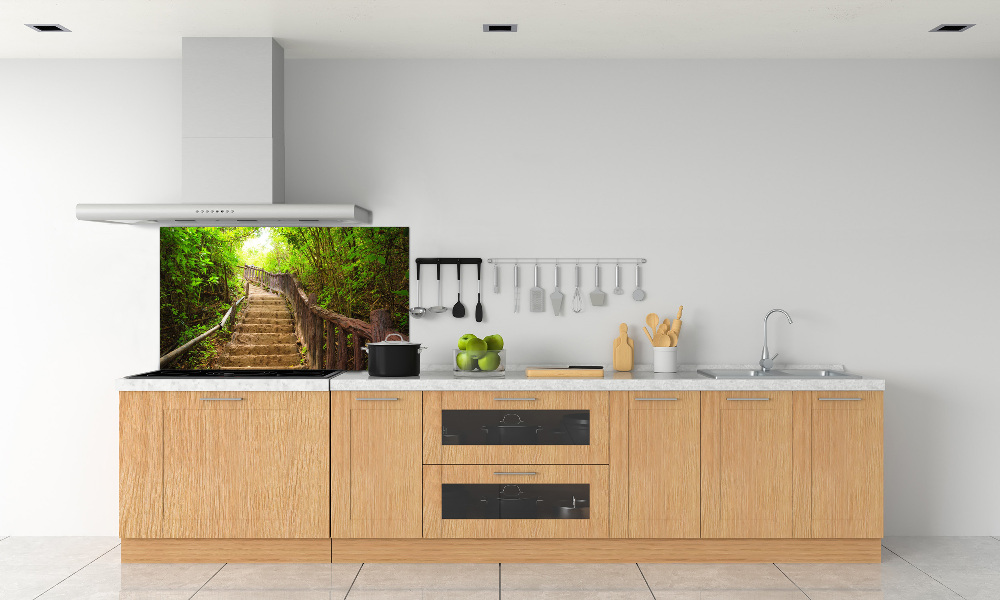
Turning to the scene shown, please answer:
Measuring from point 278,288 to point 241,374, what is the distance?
54 cm

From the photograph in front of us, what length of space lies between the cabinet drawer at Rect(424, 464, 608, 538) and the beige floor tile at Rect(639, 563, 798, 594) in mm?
311

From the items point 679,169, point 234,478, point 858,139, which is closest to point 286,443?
point 234,478

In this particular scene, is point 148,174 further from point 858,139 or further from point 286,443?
point 858,139

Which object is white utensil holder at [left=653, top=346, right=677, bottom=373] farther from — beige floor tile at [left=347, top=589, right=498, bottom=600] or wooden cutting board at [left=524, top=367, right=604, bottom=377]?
beige floor tile at [left=347, top=589, right=498, bottom=600]

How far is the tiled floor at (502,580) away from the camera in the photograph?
130 inches

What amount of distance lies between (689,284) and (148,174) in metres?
3.02

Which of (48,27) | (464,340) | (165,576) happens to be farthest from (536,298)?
(48,27)

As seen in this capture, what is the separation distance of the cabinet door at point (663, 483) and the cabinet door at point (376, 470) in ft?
3.35

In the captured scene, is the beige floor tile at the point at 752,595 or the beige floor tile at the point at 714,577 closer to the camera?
the beige floor tile at the point at 752,595

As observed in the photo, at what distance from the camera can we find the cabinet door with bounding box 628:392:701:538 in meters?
3.63

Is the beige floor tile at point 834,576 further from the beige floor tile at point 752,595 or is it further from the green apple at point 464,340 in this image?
the green apple at point 464,340

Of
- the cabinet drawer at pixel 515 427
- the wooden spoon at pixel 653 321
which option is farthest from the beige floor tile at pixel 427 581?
the wooden spoon at pixel 653 321

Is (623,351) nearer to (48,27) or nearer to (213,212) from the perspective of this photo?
(213,212)

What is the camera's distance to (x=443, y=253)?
4.23 metres
